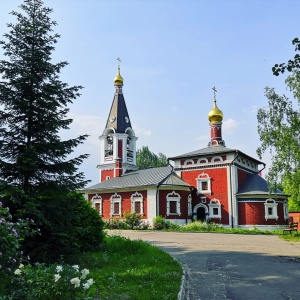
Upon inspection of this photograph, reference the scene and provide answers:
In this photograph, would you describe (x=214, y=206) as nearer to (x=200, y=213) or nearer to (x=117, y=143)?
(x=200, y=213)

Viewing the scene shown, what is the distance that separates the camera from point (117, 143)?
1515 inches

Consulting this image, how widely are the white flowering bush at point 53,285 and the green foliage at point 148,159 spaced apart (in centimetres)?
6745

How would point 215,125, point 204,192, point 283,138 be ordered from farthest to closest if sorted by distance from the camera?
point 215,125 → point 204,192 → point 283,138

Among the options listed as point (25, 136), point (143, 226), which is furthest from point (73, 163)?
point (143, 226)

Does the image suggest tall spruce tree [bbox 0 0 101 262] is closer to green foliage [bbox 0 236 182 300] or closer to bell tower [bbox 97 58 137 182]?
green foliage [bbox 0 236 182 300]

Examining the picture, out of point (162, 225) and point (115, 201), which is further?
point (115, 201)

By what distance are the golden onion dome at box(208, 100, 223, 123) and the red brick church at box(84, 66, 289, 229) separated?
0.03ft

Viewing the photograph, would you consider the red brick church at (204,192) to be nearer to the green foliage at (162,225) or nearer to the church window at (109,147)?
the green foliage at (162,225)

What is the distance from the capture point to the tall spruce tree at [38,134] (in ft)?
28.5

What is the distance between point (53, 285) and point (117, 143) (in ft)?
113

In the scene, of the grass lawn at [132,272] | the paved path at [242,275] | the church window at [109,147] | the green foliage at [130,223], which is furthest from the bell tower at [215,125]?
the grass lawn at [132,272]

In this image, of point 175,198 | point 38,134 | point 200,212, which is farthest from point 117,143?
point 38,134

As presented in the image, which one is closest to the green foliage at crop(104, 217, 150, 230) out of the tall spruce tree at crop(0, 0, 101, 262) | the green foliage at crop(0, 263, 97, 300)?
the tall spruce tree at crop(0, 0, 101, 262)

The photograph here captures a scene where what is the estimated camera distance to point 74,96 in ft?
31.7
